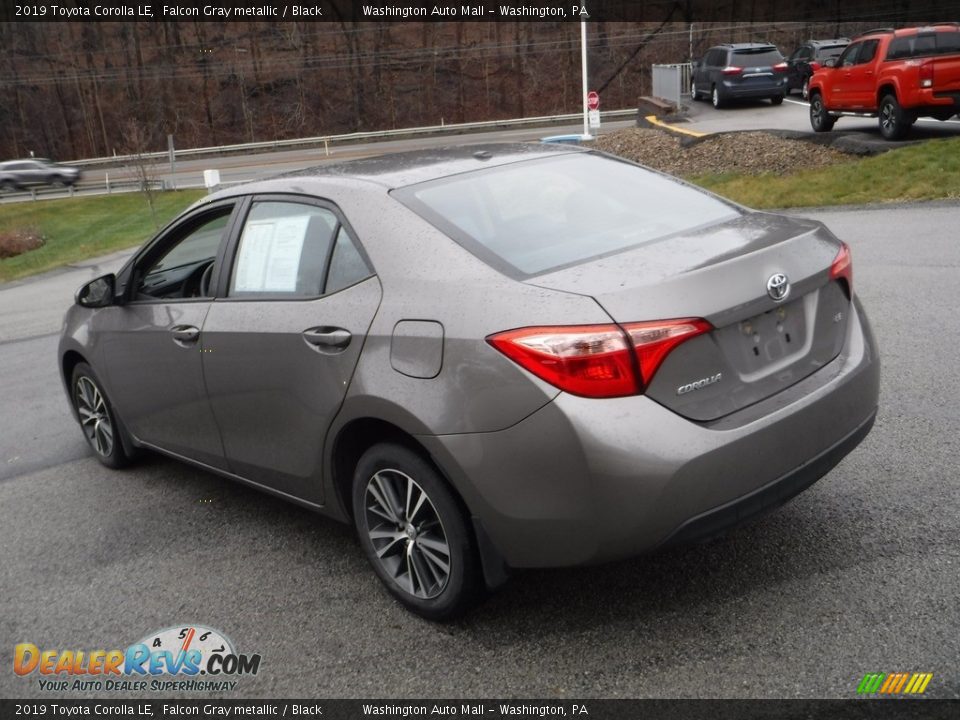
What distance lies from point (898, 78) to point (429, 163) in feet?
49.0

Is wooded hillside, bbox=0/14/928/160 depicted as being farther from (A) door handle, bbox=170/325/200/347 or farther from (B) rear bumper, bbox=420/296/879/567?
(B) rear bumper, bbox=420/296/879/567

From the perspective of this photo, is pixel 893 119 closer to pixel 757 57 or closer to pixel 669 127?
pixel 669 127

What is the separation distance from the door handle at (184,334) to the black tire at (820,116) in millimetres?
18109

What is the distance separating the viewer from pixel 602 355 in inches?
124

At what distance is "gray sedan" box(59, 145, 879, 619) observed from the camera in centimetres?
320

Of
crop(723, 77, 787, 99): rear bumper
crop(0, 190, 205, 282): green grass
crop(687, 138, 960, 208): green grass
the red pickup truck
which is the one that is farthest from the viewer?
crop(723, 77, 787, 99): rear bumper

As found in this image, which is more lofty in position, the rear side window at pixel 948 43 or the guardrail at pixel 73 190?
the rear side window at pixel 948 43

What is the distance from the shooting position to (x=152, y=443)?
532 cm

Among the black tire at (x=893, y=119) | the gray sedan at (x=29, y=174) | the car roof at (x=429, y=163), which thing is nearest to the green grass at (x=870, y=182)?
the black tire at (x=893, y=119)

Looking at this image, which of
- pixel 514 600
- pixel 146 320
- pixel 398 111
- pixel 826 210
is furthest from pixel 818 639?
pixel 398 111

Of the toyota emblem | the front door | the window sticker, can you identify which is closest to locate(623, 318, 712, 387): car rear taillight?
the toyota emblem

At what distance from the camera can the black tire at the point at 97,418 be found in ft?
19.0

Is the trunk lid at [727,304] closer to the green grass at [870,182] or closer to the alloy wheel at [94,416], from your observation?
the alloy wheel at [94,416]

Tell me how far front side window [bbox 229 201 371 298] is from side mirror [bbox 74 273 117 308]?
3.74 ft
